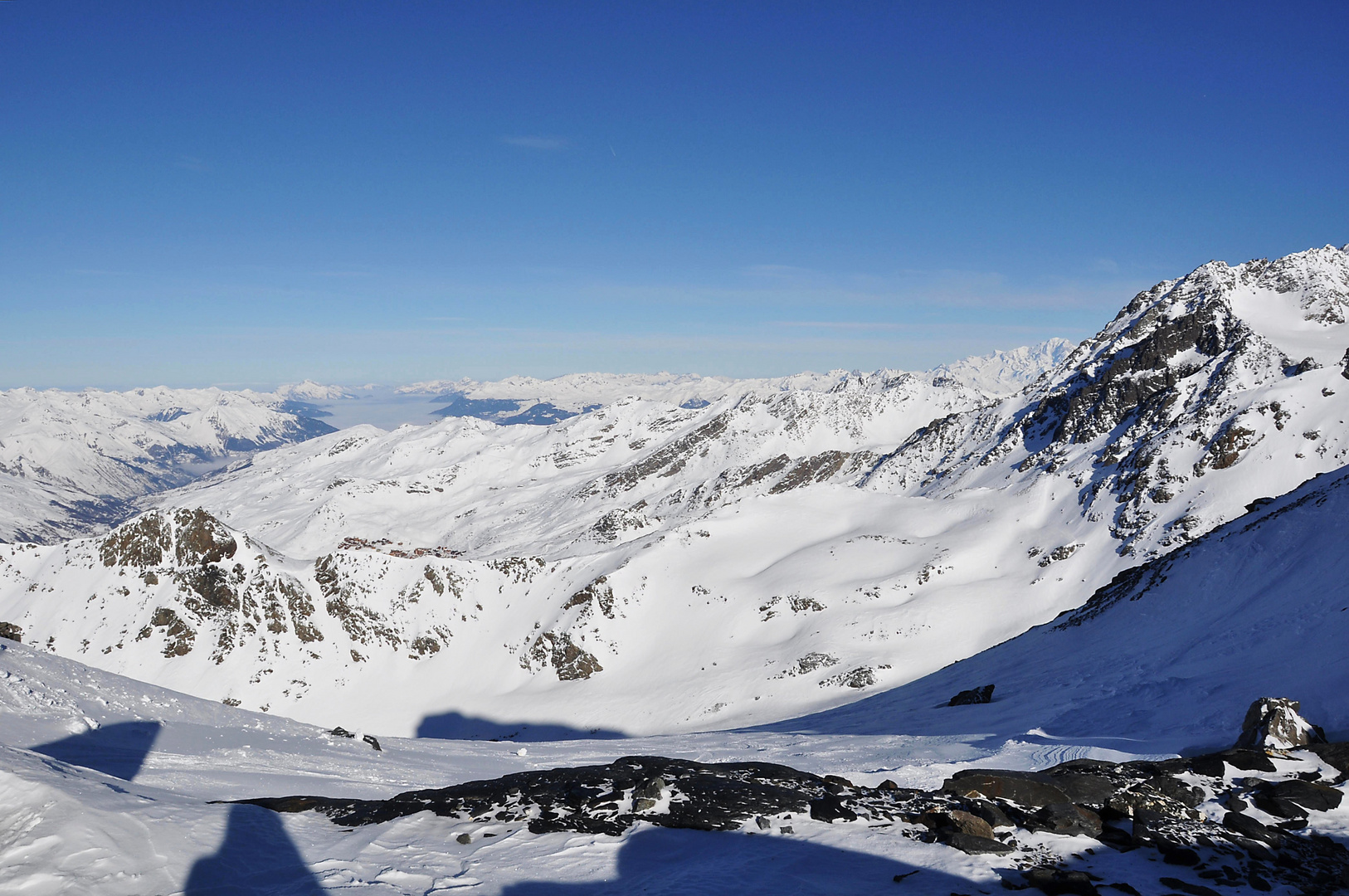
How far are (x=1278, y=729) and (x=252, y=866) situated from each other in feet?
62.6

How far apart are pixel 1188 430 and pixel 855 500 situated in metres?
45.9

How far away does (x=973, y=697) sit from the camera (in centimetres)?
3388

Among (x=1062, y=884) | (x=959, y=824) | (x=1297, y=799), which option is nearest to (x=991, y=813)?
(x=959, y=824)

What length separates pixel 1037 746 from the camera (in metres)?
19.8

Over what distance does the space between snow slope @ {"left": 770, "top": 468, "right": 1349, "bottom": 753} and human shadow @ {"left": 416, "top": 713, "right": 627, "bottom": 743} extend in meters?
25.9

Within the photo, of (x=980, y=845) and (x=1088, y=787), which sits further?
(x=1088, y=787)

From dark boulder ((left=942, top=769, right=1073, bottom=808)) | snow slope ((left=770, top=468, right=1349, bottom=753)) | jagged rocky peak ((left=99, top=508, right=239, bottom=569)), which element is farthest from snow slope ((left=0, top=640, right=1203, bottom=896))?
jagged rocky peak ((left=99, top=508, right=239, bottom=569))

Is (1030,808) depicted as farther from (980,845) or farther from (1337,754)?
(1337,754)

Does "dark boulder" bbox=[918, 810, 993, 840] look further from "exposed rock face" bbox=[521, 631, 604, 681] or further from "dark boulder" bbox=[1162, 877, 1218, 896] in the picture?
"exposed rock face" bbox=[521, 631, 604, 681]

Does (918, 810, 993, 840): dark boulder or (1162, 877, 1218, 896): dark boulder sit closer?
(1162, 877, 1218, 896): dark boulder

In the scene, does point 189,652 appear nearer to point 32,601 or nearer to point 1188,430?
point 32,601

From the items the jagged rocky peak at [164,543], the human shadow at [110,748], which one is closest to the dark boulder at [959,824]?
the human shadow at [110,748]

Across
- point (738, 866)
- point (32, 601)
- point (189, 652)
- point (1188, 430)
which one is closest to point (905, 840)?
point (738, 866)

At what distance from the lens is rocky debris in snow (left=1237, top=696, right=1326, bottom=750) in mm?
13508
